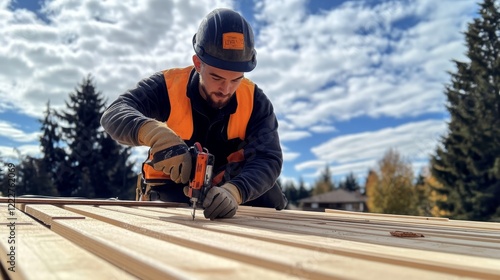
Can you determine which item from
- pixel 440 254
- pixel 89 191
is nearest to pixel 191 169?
pixel 440 254

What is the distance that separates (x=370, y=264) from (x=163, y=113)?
300cm

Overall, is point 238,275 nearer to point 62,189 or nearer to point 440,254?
point 440,254

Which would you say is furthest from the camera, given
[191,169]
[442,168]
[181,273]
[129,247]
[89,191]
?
[442,168]

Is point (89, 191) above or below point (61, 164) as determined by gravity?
below

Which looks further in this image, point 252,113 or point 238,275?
point 252,113

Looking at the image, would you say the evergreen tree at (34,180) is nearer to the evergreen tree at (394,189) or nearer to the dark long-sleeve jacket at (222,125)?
the dark long-sleeve jacket at (222,125)

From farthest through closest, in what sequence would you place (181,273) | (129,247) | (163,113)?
(163,113)
(129,247)
(181,273)

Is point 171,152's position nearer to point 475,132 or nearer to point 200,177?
point 200,177

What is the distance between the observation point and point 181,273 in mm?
775

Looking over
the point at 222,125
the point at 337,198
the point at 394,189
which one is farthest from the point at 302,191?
the point at 222,125

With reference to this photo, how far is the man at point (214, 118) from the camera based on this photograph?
109 inches

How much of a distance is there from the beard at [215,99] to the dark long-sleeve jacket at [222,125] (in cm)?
5

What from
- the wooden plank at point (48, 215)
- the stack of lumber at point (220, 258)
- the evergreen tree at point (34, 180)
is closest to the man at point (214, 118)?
the wooden plank at point (48, 215)

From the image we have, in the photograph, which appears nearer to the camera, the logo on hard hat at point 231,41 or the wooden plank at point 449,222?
the wooden plank at point 449,222
